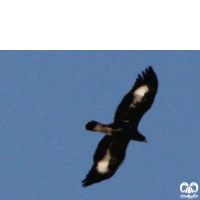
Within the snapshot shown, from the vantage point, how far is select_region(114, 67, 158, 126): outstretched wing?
9492 millimetres

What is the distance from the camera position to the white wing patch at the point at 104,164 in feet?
32.2

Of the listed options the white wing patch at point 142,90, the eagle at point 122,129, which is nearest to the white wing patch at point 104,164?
the eagle at point 122,129

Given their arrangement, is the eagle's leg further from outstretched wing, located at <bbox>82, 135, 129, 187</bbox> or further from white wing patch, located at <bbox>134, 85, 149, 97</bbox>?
white wing patch, located at <bbox>134, 85, 149, 97</bbox>

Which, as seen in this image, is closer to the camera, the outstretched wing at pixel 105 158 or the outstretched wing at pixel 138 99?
the outstretched wing at pixel 138 99

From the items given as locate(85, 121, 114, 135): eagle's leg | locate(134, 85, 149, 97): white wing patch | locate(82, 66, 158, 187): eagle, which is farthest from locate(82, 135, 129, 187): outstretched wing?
locate(134, 85, 149, 97): white wing patch

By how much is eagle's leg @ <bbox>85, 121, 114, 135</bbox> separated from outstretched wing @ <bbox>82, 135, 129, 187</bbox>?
0.42 meters

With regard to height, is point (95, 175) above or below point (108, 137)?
below

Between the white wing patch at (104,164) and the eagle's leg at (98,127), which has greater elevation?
the eagle's leg at (98,127)

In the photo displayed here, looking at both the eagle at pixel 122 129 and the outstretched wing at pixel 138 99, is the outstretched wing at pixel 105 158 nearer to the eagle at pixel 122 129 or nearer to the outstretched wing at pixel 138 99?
the eagle at pixel 122 129

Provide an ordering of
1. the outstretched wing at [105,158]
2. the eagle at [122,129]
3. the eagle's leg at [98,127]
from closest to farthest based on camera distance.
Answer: the eagle's leg at [98,127] → the eagle at [122,129] → the outstretched wing at [105,158]
